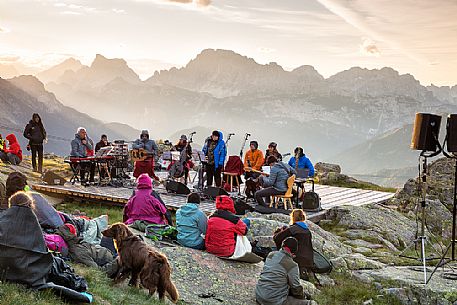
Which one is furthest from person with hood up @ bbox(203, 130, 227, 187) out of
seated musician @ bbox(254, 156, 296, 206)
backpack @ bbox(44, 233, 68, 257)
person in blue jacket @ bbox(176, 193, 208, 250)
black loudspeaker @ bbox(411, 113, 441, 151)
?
backpack @ bbox(44, 233, 68, 257)

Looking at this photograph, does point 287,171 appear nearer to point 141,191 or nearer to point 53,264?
point 141,191

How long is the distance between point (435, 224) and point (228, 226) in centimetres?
1226

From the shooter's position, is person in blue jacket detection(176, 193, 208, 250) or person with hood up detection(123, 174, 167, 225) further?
person with hood up detection(123, 174, 167, 225)

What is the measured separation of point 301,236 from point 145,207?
3206mm

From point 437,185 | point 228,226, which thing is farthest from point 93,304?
point 437,185

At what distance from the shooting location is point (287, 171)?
48.2 feet

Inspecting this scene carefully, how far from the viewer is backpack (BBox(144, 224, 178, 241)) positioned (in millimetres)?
10391

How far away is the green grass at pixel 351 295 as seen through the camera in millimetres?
9883

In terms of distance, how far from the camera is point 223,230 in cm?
1004

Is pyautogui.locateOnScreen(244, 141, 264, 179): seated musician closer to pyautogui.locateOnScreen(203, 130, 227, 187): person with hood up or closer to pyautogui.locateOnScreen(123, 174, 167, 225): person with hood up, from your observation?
pyautogui.locateOnScreen(203, 130, 227, 187): person with hood up

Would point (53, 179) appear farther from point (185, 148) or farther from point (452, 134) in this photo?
point (452, 134)

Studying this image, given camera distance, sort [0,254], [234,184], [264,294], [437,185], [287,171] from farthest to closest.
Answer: [437,185] → [234,184] → [287,171] → [264,294] → [0,254]

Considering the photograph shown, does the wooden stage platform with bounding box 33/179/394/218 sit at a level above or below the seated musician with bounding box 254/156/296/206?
below

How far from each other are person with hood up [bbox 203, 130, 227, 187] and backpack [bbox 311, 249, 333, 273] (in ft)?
19.7
